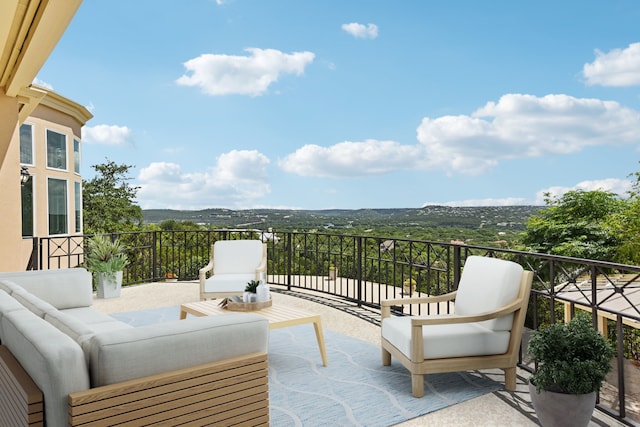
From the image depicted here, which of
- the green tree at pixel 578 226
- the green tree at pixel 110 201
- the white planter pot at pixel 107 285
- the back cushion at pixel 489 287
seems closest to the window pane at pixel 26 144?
the white planter pot at pixel 107 285

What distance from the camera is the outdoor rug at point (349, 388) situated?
2760 millimetres

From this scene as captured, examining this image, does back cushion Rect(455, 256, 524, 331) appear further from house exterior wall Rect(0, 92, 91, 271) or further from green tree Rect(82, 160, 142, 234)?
green tree Rect(82, 160, 142, 234)

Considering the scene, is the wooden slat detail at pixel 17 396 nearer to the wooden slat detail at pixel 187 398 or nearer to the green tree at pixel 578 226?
the wooden slat detail at pixel 187 398

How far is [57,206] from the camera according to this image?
1041 centimetres

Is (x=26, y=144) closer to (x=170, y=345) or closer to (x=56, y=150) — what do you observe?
(x=56, y=150)

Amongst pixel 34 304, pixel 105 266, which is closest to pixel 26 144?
pixel 105 266

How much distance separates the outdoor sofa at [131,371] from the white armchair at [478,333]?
4.43 feet

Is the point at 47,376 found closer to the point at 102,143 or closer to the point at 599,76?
the point at 102,143

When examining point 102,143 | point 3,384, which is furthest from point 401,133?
point 3,384

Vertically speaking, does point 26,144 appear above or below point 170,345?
above

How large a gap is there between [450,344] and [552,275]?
893mm

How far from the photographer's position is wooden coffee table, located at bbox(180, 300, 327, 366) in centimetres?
357

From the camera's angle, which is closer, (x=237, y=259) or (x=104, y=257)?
(x=237, y=259)

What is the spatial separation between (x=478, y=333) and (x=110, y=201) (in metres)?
17.3
